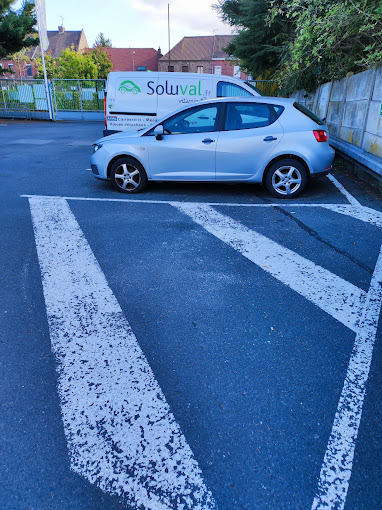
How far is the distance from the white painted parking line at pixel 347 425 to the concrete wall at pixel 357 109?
229 inches

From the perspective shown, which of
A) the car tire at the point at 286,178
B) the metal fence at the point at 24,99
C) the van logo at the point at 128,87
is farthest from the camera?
the metal fence at the point at 24,99

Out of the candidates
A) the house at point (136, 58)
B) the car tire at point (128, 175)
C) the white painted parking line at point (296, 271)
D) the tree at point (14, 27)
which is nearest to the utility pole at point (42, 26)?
the tree at point (14, 27)

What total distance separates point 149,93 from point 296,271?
337 inches

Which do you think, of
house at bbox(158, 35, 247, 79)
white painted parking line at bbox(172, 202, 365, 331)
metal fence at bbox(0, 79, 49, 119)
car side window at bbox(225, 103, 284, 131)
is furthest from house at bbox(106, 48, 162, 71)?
white painted parking line at bbox(172, 202, 365, 331)

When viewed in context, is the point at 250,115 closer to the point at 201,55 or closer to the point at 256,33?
the point at 256,33

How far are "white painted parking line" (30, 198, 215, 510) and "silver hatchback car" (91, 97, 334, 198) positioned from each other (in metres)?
3.61

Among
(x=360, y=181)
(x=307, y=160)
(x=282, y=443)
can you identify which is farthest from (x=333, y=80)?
(x=282, y=443)

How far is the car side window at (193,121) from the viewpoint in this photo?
675cm

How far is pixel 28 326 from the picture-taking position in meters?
3.13

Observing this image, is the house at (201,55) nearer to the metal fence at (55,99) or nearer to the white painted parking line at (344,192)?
the metal fence at (55,99)

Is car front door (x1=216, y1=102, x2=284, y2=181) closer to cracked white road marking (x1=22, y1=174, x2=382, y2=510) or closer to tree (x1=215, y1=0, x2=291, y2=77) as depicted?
cracked white road marking (x1=22, y1=174, x2=382, y2=510)

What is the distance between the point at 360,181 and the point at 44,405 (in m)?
7.90

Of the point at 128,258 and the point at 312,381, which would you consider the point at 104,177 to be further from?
the point at 312,381

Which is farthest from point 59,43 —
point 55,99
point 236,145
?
point 236,145
